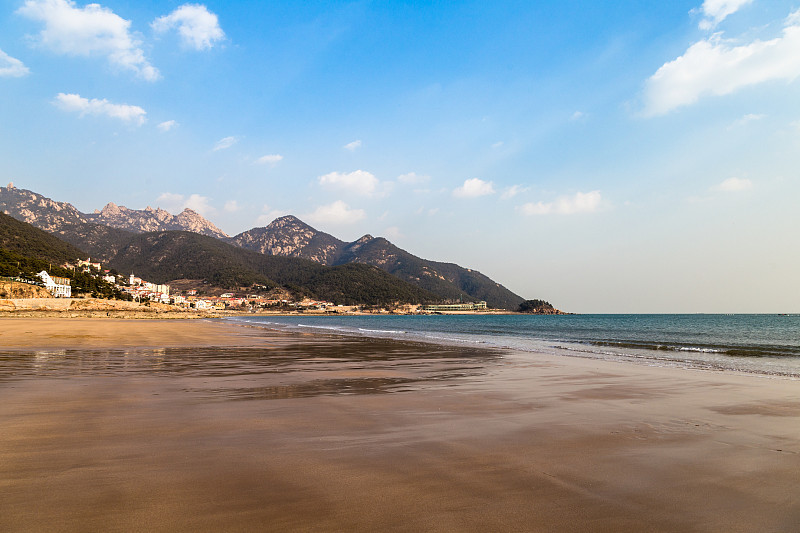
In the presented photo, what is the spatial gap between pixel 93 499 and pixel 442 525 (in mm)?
3019

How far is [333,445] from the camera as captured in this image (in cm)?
562

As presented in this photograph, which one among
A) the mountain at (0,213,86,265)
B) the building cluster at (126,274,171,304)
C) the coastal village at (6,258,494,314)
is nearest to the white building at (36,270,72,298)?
the coastal village at (6,258,494,314)

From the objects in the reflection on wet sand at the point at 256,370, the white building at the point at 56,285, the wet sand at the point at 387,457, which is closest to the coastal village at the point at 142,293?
the white building at the point at 56,285

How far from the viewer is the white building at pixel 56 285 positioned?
86500mm

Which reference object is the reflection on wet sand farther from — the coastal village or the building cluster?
the building cluster

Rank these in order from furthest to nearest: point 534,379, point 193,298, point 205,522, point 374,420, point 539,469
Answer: point 193,298
point 534,379
point 374,420
point 539,469
point 205,522

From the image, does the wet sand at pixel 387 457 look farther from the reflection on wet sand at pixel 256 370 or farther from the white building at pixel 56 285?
the white building at pixel 56 285

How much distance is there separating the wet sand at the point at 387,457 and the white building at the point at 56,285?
96811 mm

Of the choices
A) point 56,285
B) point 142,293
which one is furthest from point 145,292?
point 56,285

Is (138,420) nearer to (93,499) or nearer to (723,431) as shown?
(93,499)

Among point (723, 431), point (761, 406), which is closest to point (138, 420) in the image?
point (723, 431)

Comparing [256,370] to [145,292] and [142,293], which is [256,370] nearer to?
[142,293]

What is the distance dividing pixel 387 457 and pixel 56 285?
111 m

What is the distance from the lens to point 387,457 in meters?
5.21
